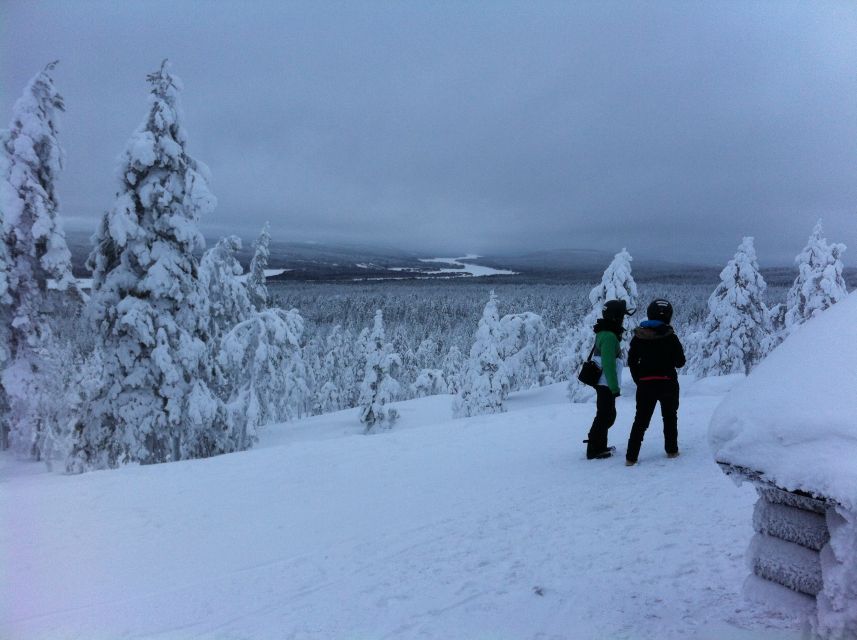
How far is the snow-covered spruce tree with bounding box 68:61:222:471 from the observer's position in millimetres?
13531

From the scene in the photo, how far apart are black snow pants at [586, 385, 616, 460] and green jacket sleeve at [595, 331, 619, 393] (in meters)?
0.12

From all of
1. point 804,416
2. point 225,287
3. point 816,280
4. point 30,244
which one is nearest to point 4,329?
point 30,244

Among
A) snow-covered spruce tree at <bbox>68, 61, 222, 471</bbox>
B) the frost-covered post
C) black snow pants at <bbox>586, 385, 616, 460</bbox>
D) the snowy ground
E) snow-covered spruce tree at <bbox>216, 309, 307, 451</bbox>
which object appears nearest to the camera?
the snowy ground

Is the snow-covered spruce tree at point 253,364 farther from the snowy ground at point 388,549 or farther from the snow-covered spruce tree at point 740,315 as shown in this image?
the snow-covered spruce tree at point 740,315

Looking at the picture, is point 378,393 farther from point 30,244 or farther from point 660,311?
point 660,311

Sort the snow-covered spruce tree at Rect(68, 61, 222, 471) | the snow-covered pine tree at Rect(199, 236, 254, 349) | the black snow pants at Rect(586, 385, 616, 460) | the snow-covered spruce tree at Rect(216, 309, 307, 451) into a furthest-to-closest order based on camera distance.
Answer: the snow-covered pine tree at Rect(199, 236, 254, 349) < the snow-covered spruce tree at Rect(216, 309, 307, 451) < the snow-covered spruce tree at Rect(68, 61, 222, 471) < the black snow pants at Rect(586, 385, 616, 460)

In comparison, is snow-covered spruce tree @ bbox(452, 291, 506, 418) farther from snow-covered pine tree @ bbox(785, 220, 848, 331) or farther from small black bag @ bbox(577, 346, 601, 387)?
small black bag @ bbox(577, 346, 601, 387)

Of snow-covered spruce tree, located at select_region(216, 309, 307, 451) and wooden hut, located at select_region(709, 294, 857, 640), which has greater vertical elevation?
wooden hut, located at select_region(709, 294, 857, 640)

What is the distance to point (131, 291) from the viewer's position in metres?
14.0

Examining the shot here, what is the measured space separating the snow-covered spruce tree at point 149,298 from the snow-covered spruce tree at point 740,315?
28.3 metres

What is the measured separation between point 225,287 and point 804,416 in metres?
20.1

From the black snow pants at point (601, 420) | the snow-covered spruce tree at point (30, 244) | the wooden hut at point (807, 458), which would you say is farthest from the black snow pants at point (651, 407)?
the snow-covered spruce tree at point (30, 244)

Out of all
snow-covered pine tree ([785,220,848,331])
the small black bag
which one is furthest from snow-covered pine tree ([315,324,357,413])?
the small black bag

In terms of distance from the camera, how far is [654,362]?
681 cm
